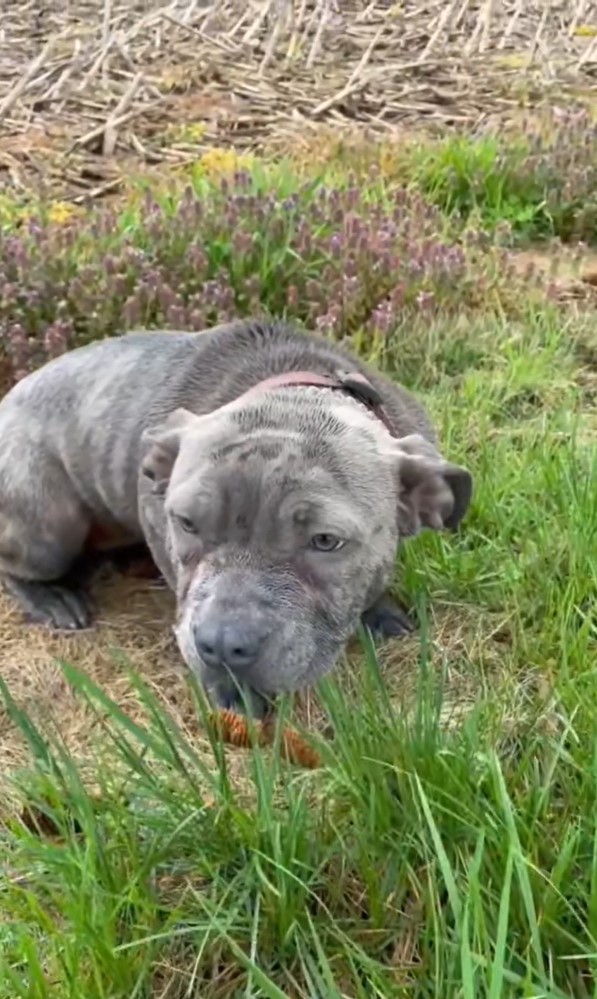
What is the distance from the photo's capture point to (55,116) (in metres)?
7.14

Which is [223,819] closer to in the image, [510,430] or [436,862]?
[436,862]

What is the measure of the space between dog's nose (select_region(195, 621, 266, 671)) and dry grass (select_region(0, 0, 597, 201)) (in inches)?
157

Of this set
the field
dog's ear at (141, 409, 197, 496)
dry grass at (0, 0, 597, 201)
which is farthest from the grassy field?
dry grass at (0, 0, 597, 201)

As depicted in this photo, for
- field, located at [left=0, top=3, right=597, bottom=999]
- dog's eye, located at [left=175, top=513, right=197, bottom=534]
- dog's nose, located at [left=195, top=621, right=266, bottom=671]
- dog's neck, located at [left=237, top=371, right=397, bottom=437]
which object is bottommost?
field, located at [left=0, top=3, right=597, bottom=999]

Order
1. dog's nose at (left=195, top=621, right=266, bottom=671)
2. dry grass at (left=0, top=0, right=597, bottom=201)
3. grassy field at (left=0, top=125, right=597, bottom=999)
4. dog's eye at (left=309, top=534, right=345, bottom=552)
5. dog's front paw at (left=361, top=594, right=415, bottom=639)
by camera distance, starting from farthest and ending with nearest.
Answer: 1. dry grass at (left=0, top=0, right=597, bottom=201)
2. dog's front paw at (left=361, top=594, right=415, bottom=639)
3. dog's eye at (left=309, top=534, right=345, bottom=552)
4. dog's nose at (left=195, top=621, right=266, bottom=671)
5. grassy field at (left=0, top=125, right=597, bottom=999)

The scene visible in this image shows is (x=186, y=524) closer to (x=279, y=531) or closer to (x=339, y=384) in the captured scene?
(x=279, y=531)

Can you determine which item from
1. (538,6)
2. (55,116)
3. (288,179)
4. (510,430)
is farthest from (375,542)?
(538,6)

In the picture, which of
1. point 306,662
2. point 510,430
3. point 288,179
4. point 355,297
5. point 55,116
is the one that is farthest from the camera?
point 55,116

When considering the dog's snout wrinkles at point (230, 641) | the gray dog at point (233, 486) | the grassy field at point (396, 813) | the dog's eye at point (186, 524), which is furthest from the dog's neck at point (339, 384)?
the dog's snout wrinkles at point (230, 641)

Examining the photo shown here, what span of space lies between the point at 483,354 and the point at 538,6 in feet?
17.4

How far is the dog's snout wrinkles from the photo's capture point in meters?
2.65

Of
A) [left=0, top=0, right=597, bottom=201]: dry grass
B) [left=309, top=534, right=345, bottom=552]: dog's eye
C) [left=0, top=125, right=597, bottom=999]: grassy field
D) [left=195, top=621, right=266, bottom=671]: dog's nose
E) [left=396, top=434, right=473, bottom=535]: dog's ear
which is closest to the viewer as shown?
[left=0, top=125, right=597, bottom=999]: grassy field

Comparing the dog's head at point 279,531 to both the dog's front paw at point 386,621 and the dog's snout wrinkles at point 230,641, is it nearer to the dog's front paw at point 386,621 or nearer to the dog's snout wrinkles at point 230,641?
the dog's snout wrinkles at point 230,641

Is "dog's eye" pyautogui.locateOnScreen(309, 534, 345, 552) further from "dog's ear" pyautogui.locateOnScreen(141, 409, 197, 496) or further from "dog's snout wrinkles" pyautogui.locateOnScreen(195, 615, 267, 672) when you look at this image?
"dog's ear" pyautogui.locateOnScreen(141, 409, 197, 496)
